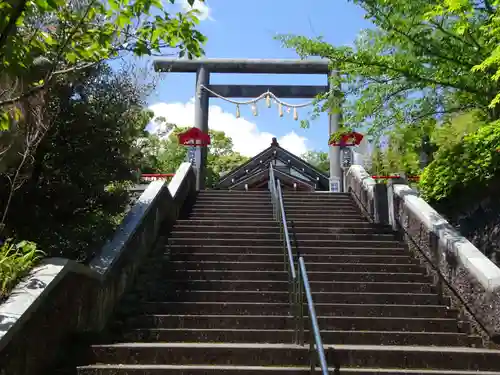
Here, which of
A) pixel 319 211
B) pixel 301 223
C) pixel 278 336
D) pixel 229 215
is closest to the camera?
pixel 278 336

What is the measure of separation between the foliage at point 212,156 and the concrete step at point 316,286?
20570 millimetres

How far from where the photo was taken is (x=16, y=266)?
15.1ft

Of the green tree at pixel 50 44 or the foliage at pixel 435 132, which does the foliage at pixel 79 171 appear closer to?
the green tree at pixel 50 44

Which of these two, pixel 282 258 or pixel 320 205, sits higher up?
pixel 320 205

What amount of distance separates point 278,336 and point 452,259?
253 cm

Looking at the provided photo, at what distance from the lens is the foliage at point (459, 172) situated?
8469mm

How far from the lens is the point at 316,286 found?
6.64 m

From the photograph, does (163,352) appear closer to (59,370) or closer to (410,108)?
(59,370)

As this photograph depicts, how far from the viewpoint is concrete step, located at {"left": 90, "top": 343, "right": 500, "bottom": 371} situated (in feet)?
15.5

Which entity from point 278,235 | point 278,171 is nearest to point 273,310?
point 278,235

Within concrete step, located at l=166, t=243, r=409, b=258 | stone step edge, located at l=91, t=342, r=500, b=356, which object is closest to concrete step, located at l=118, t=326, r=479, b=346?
stone step edge, located at l=91, t=342, r=500, b=356

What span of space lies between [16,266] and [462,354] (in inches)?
163

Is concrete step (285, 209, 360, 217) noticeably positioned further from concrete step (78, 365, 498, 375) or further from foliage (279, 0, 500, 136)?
concrete step (78, 365, 498, 375)

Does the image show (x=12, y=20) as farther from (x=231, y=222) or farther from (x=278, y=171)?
(x=278, y=171)
